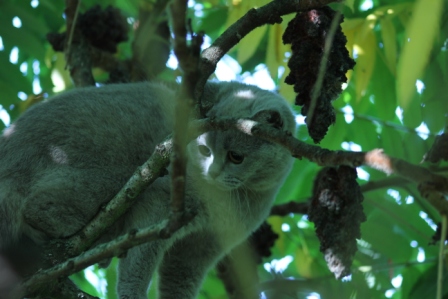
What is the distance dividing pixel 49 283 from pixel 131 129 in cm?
118

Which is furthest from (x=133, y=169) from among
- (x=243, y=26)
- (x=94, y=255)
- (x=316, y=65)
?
(x=316, y=65)

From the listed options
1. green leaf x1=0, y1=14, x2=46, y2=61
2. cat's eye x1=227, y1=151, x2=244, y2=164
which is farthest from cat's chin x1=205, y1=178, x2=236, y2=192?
green leaf x1=0, y1=14, x2=46, y2=61

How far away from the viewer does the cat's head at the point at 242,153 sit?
3188 millimetres

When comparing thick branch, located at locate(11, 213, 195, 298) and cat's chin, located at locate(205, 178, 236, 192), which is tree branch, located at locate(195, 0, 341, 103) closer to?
thick branch, located at locate(11, 213, 195, 298)

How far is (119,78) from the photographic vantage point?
420 cm

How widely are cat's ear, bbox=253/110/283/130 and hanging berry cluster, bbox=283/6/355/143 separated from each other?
633 mm

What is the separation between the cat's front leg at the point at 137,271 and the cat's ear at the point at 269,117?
78 cm

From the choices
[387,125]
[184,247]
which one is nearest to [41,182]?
[184,247]

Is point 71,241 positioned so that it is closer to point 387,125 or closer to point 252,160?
point 252,160

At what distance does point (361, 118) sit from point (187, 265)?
124 cm

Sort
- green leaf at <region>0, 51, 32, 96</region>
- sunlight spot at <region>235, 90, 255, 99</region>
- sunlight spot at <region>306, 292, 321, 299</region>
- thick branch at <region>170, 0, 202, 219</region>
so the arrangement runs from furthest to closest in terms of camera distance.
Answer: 1. green leaf at <region>0, 51, 32, 96</region>
2. sunlight spot at <region>235, 90, 255, 99</region>
3. sunlight spot at <region>306, 292, 321, 299</region>
4. thick branch at <region>170, 0, 202, 219</region>

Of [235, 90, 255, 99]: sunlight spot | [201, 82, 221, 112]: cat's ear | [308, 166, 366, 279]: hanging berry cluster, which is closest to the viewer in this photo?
[308, 166, 366, 279]: hanging berry cluster

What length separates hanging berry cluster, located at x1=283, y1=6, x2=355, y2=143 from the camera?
201cm

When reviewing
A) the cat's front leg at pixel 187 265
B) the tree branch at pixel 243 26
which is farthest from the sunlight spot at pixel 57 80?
the tree branch at pixel 243 26
